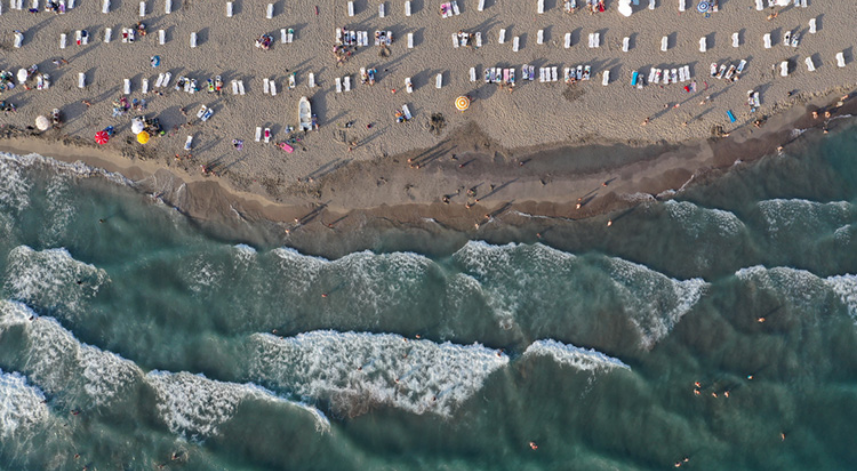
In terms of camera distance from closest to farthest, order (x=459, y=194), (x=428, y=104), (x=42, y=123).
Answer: (x=42, y=123)
(x=459, y=194)
(x=428, y=104)

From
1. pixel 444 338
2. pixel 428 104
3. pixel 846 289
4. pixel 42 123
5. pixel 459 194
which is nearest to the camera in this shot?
pixel 444 338

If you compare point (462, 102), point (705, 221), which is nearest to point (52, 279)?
point (462, 102)

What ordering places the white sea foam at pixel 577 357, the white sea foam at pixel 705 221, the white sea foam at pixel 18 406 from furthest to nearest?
the white sea foam at pixel 705 221
the white sea foam at pixel 18 406
the white sea foam at pixel 577 357

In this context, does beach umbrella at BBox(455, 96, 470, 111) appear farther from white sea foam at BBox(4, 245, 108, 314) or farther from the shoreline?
white sea foam at BBox(4, 245, 108, 314)

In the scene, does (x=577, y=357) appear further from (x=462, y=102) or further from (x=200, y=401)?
(x=200, y=401)

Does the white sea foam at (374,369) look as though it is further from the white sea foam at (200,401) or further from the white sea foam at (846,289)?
the white sea foam at (846,289)

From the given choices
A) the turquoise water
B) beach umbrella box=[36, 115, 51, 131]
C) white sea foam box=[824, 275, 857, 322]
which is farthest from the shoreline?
white sea foam box=[824, 275, 857, 322]

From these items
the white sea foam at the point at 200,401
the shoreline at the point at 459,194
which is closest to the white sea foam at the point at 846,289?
the shoreline at the point at 459,194

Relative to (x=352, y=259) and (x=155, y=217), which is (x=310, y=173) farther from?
(x=155, y=217)
